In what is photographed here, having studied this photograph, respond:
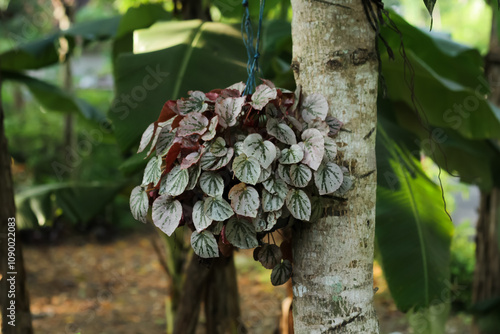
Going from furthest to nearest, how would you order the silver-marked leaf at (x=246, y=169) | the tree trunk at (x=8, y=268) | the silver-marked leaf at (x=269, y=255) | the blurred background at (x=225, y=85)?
the blurred background at (x=225, y=85)
the tree trunk at (x=8, y=268)
the silver-marked leaf at (x=269, y=255)
the silver-marked leaf at (x=246, y=169)

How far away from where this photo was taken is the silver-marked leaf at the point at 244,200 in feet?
3.27

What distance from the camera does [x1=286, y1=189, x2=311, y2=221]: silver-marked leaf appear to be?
1008mm

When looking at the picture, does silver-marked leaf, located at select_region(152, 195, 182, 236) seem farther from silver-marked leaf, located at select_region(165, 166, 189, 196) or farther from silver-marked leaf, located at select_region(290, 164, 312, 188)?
silver-marked leaf, located at select_region(290, 164, 312, 188)

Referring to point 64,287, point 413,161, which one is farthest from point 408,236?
point 64,287

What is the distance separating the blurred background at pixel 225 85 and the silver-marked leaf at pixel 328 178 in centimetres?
29

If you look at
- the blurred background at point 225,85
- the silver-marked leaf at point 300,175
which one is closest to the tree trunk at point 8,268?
the blurred background at point 225,85

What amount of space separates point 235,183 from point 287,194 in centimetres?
12

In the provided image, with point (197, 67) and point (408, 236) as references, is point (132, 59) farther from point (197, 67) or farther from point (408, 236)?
point (408, 236)

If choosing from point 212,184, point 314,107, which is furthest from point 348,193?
point 212,184

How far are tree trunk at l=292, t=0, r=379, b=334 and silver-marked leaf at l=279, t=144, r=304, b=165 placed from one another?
0.43 feet

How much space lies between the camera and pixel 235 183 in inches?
42.4

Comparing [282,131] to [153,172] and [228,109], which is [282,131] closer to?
[228,109]

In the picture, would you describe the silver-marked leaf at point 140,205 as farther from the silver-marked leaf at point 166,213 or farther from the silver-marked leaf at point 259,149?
the silver-marked leaf at point 259,149

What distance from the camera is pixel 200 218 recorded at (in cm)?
103
